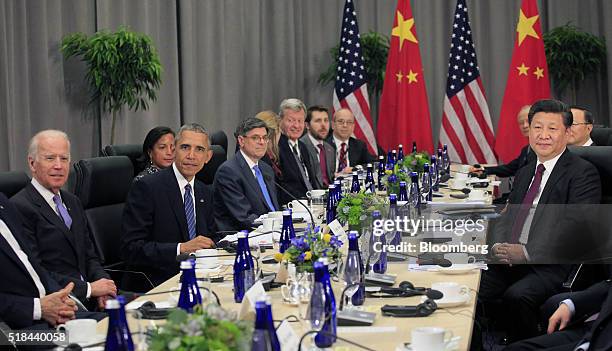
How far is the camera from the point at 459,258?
3379 millimetres

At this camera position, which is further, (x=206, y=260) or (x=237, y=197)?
(x=237, y=197)

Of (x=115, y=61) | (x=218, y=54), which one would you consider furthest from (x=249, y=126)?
(x=218, y=54)

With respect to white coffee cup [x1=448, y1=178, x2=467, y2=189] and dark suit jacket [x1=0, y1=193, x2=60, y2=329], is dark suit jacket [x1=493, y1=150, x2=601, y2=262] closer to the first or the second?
white coffee cup [x1=448, y1=178, x2=467, y2=189]

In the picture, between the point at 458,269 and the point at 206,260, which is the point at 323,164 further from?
the point at 458,269

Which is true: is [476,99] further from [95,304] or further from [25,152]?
[95,304]

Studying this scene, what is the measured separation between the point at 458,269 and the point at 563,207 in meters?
1.07

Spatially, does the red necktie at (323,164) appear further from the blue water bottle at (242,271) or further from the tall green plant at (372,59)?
the blue water bottle at (242,271)

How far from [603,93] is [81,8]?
5707mm

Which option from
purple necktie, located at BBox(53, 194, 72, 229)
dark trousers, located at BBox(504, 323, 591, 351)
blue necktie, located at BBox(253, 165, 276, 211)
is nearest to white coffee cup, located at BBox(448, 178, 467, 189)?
blue necktie, located at BBox(253, 165, 276, 211)

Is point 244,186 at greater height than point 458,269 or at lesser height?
greater

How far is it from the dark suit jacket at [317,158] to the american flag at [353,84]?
56.3 inches

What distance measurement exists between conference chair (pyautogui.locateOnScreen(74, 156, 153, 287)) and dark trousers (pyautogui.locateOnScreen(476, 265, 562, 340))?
1.63 meters

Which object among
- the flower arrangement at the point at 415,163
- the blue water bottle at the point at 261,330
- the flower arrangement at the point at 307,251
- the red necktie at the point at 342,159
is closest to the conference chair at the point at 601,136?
the flower arrangement at the point at 415,163

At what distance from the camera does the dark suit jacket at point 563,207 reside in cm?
392
